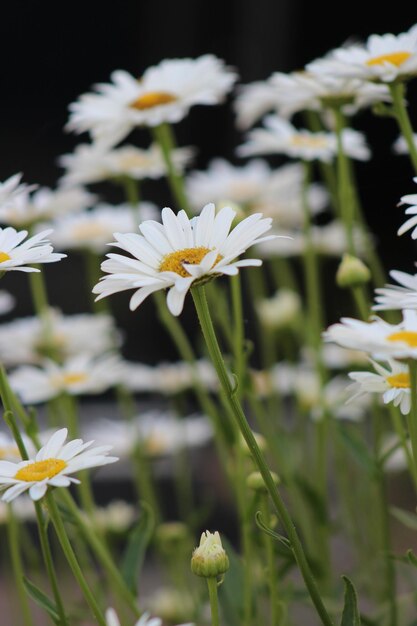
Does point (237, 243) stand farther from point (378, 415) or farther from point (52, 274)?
point (52, 274)

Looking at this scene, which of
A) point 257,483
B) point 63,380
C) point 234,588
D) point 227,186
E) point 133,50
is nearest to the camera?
point 257,483

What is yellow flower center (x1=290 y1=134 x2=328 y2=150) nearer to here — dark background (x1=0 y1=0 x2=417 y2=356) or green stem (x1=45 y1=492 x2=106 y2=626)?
green stem (x1=45 y1=492 x2=106 y2=626)

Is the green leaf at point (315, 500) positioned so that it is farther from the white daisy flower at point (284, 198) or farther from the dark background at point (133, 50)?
the dark background at point (133, 50)

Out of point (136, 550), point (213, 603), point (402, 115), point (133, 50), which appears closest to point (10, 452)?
point (136, 550)

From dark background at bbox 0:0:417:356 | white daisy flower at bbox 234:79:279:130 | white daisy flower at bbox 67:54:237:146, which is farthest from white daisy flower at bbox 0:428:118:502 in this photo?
dark background at bbox 0:0:417:356

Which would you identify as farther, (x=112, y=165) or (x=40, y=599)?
(x=112, y=165)

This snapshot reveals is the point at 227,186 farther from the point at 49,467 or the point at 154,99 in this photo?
the point at 49,467

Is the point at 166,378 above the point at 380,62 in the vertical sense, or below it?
below
